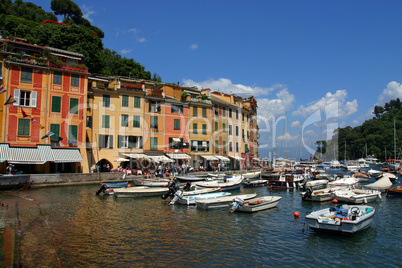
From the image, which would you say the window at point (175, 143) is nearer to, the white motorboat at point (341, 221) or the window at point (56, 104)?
the window at point (56, 104)

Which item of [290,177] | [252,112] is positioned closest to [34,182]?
[290,177]

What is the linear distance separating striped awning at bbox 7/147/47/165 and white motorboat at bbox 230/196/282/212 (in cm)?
2276

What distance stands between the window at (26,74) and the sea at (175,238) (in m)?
17.1

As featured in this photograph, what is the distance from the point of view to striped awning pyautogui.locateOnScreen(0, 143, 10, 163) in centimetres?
3075

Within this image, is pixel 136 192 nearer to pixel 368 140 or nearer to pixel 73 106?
pixel 73 106

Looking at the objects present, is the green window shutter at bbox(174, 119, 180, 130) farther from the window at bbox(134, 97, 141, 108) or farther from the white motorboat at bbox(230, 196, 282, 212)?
the white motorboat at bbox(230, 196, 282, 212)

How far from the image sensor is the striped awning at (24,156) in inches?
1230

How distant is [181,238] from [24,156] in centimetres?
2497

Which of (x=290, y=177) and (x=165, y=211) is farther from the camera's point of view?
(x=290, y=177)

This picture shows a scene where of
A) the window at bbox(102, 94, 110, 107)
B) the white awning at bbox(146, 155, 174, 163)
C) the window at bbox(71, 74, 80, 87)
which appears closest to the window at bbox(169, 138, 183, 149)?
the white awning at bbox(146, 155, 174, 163)

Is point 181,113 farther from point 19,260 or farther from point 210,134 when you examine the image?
point 19,260

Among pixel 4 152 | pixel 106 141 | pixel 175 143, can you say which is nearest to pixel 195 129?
pixel 175 143

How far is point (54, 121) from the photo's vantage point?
35.7m

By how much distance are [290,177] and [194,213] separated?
20362 mm
